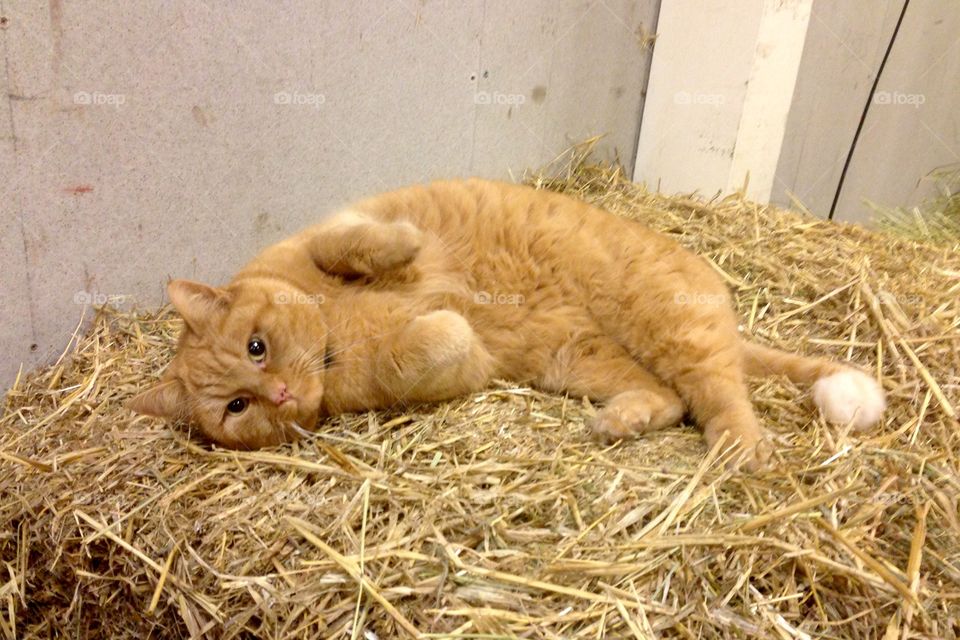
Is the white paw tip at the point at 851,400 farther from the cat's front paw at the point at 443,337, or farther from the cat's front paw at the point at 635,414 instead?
the cat's front paw at the point at 443,337

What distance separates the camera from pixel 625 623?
1.66 meters

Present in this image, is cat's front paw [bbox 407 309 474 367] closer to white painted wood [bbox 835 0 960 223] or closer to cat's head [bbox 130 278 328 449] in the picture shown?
cat's head [bbox 130 278 328 449]

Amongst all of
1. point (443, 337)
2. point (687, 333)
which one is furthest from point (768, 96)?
point (443, 337)

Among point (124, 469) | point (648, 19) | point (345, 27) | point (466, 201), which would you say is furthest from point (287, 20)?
point (648, 19)

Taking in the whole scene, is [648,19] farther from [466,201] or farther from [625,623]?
[625,623]

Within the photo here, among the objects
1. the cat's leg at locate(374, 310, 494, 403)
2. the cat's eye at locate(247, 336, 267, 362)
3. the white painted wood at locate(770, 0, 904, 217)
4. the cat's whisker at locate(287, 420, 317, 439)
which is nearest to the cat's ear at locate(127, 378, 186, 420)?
the cat's eye at locate(247, 336, 267, 362)

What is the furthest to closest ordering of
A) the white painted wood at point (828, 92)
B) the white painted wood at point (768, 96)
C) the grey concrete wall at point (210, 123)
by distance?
the white painted wood at point (828, 92) → the white painted wood at point (768, 96) → the grey concrete wall at point (210, 123)

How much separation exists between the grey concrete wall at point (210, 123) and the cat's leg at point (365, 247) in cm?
84

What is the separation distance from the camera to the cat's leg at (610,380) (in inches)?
98.2

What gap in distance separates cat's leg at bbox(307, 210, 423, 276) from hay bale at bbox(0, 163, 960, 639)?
1.84 feet

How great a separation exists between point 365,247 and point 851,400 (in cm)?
181

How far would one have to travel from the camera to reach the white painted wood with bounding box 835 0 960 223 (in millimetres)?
4918

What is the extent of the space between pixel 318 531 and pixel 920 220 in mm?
4881

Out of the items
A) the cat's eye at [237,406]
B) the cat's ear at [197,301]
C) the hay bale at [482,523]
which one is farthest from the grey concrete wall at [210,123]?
the cat's eye at [237,406]
